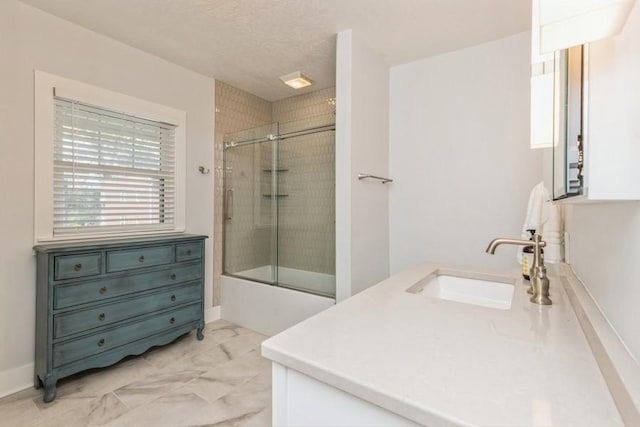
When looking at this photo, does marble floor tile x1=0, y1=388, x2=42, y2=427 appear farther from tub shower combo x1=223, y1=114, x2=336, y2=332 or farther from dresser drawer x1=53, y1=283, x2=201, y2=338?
tub shower combo x1=223, y1=114, x2=336, y2=332

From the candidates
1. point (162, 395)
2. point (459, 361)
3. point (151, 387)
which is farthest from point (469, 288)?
point (151, 387)

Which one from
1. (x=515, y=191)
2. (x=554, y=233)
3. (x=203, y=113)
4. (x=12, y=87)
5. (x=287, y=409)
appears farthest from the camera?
(x=203, y=113)

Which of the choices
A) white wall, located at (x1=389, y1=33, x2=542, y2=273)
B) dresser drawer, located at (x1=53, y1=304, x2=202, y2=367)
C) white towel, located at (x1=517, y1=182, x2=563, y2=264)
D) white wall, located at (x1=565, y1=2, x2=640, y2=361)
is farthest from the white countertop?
dresser drawer, located at (x1=53, y1=304, x2=202, y2=367)

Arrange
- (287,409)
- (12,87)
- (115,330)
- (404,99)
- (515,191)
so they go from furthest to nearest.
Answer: (404,99)
(515,191)
(115,330)
(12,87)
(287,409)

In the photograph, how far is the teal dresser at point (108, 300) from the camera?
1.88 meters

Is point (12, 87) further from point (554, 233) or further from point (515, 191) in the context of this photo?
point (515, 191)

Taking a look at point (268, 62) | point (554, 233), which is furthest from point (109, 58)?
point (554, 233)

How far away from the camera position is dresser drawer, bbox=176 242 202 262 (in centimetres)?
255

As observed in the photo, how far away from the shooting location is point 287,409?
0.77 meters

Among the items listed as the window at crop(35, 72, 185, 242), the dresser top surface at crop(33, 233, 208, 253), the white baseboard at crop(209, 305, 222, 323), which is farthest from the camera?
the white baseboard at crop(209, 305, 222, 323)

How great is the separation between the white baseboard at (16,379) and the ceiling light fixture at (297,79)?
291 cm

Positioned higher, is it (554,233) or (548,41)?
(548,41)

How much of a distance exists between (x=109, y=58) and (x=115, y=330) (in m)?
2.04

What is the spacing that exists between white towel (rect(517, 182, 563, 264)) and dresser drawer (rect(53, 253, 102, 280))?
2688 mm
